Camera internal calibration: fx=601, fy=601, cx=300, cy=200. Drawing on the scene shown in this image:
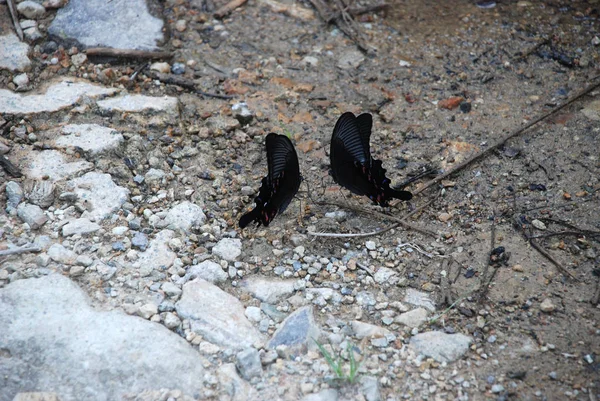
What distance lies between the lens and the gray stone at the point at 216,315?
283 cm

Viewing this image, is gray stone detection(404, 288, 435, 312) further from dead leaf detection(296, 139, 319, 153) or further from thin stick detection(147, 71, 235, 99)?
thin stick detection(147, 71, 235, 99)

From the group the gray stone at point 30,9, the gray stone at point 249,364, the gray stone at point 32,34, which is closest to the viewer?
the gray stone at point 249,364

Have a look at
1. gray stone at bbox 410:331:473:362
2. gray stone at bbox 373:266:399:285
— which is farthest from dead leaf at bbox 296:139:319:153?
gray stone at bbox 410:331:473:362

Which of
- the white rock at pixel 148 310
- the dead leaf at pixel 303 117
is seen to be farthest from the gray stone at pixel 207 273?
the dead leaf at pixel 303 117

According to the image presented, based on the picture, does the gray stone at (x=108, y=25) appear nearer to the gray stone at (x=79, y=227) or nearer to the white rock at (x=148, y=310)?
the gray stone at (x=79, y=227)

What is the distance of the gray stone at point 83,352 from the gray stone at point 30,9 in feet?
8.46

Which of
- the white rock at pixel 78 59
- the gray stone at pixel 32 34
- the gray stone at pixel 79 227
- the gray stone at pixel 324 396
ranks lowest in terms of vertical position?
the gray stone at pixel 79 227

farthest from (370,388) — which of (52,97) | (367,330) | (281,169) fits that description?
(52,97)

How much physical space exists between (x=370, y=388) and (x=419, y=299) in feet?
2.14

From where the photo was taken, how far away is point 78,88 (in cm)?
418

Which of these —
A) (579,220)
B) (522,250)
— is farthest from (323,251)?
(579,220)

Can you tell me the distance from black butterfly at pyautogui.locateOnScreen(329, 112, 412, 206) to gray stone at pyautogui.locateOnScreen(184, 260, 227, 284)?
0.95 metres

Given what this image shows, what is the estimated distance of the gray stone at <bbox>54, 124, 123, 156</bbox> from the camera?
375cm

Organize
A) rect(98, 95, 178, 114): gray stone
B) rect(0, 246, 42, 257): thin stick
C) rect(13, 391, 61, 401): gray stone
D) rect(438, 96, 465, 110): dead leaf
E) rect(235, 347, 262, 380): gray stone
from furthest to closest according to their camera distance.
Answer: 1. rect(438, 96, 465, 110): dead leaf
2. rect(98, 95, 178, 114): gray stone
3. rect(0, 246, 42, 257): thin stick
4. rect(235, 347, 262, 380): gray stone
5. rect(13, 391, 61, 401): gray stone
